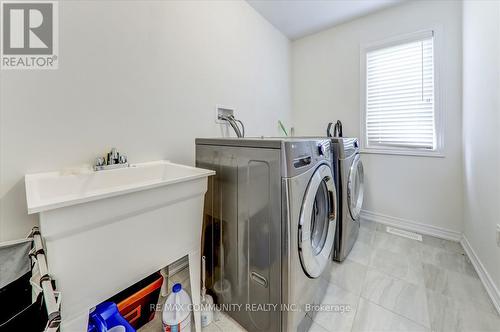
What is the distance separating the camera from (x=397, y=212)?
2.31 meters

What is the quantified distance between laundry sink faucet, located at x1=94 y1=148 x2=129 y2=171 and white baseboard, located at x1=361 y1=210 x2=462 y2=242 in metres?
2.59

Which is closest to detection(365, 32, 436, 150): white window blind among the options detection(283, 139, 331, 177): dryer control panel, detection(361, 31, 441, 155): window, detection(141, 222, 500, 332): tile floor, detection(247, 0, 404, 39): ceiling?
Result: detection(361, 31, 441, 155): window

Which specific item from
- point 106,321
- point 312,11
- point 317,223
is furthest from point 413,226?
point 106,321

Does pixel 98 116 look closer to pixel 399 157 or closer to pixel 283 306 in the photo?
pixel 283 306

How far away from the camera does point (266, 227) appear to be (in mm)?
991

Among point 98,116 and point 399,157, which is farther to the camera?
point 399,157

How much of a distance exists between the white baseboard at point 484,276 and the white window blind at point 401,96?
0.95m

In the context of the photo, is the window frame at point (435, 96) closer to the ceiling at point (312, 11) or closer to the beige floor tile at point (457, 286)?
the ceiling at point (312, 11)

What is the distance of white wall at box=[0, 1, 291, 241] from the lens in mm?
946

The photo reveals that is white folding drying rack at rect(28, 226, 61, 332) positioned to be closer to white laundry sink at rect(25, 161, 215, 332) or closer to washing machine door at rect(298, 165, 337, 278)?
white laundry sink at rect(25, 161, 215, 332)

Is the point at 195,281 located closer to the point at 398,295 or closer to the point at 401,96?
the point at 398,295

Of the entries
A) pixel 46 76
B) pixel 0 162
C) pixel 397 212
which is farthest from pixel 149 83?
pixel 397 212

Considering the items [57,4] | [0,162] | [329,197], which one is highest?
[57,4]

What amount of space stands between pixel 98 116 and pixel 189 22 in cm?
99
